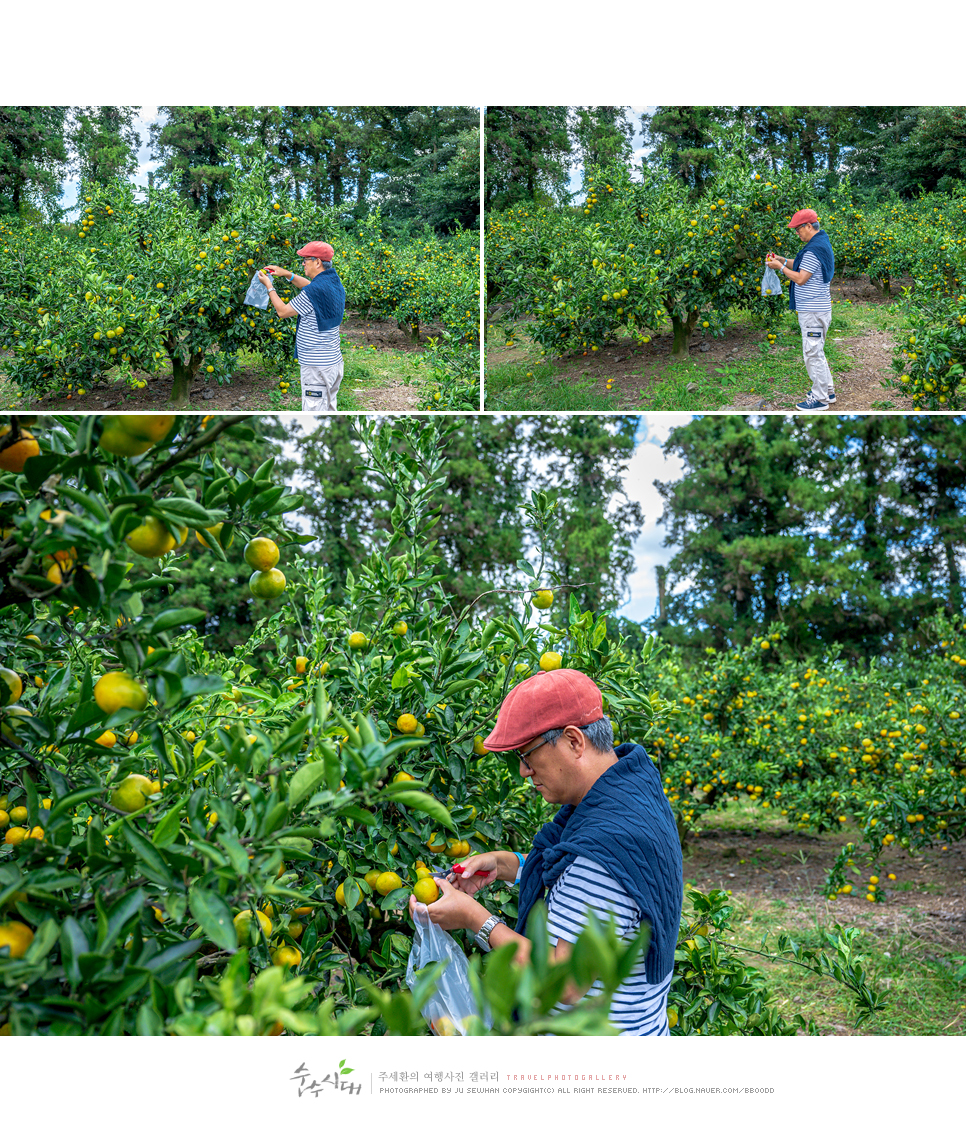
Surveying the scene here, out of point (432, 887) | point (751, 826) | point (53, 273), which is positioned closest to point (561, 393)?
point (53, 273)

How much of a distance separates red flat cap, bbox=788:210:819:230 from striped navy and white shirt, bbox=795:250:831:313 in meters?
0.17

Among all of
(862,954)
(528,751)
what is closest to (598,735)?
(528,751)

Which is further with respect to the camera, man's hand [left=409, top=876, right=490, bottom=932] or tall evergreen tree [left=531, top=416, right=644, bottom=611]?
tall evergreen tree [left=531, top=416, right=644, bottom=611]

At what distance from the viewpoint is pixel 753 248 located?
11.1ft

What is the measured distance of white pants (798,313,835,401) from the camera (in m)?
3.21

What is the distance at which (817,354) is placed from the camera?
10.6 ft

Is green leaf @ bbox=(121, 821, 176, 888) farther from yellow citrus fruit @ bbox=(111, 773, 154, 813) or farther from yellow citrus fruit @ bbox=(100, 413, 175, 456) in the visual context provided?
yellow citrus fruit @ bbox=(100, 413, 175, 456)

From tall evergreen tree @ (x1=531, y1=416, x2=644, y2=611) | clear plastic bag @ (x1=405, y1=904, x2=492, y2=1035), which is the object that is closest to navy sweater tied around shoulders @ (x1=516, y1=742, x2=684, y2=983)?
clear plastic bag @ (x1=405, y1=904, x2=492, y2=1035)

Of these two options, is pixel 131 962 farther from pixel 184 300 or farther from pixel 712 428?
pixel 712 428

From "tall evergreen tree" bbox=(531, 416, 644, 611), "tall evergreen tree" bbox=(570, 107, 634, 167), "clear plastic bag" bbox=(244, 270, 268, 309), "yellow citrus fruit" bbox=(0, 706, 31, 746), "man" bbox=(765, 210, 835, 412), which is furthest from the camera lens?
"tall evergreen tree" bbox=(531, 416, 644, 611)

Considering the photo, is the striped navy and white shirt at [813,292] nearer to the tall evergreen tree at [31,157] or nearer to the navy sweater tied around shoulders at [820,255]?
the navy sweater tied around shoulders at [820,255]

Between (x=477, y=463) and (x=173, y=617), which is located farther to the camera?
(x=477, y=463)

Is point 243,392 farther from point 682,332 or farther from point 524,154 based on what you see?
point 682,332
